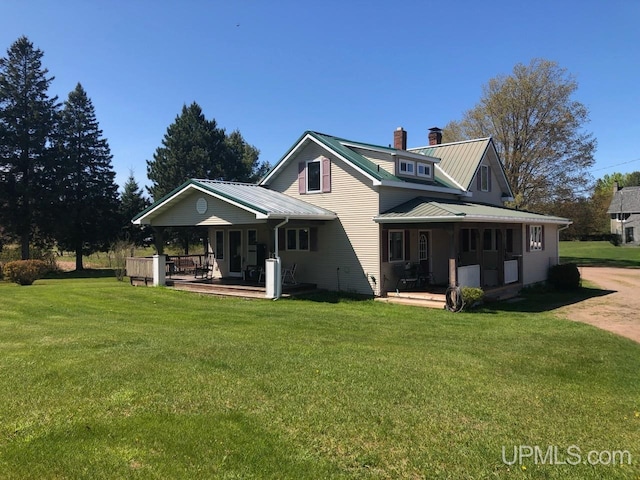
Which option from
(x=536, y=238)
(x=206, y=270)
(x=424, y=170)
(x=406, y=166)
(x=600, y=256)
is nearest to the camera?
(x=406, y=166)

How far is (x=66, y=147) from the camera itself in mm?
37500

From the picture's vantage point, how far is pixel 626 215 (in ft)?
194

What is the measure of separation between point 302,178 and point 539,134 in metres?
21.7

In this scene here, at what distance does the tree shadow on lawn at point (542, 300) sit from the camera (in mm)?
14869

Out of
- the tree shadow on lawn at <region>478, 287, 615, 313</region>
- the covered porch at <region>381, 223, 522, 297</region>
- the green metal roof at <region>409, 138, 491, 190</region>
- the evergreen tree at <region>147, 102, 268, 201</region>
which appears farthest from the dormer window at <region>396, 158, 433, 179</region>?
the evergreen tree at <region>147, 102, 268, 201</region>

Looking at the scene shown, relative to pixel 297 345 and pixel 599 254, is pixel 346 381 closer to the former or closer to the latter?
pixel 297 345

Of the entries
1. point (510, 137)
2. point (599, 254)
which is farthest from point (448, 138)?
point (599, 254)

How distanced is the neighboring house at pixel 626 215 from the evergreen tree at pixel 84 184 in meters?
55.5

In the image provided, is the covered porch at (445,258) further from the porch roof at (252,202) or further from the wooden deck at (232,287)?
the wooden deck at (232,287)

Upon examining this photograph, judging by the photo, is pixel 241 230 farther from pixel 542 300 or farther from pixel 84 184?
pixel 84 184

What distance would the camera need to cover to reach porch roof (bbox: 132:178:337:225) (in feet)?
50.3

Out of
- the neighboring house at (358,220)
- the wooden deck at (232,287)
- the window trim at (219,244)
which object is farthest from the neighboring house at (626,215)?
the wooden deck at (232,287)

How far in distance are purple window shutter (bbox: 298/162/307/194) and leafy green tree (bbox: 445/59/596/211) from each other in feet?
66.6

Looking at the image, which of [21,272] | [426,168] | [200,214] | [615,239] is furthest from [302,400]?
[615,239]
